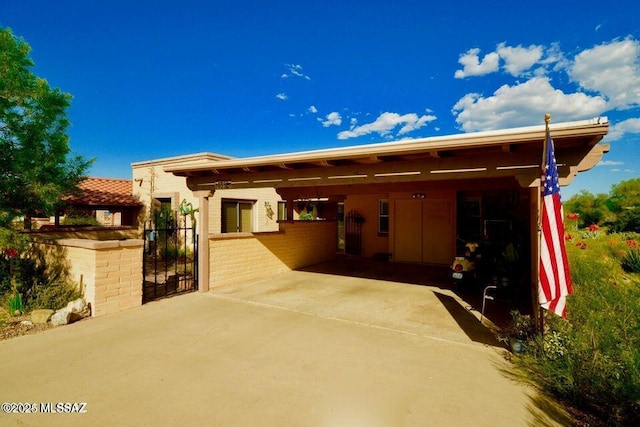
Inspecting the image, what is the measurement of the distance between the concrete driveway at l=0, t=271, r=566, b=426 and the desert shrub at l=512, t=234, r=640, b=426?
352 millimetres

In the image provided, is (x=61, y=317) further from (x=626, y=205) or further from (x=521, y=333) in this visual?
(x=626, y=205)

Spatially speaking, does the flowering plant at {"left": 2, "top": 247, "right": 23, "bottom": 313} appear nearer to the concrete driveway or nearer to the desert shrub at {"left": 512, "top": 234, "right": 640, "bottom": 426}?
the concrete driveway


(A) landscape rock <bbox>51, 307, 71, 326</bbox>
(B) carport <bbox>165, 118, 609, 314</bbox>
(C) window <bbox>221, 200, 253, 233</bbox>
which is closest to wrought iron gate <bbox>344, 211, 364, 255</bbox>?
(B) carport <bbox>165, 118, 609, 314</bbox>

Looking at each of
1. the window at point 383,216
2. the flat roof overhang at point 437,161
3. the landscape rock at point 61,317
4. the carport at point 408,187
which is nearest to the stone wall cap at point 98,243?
the landscape rock at point 61,317

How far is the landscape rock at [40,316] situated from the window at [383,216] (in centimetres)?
1124

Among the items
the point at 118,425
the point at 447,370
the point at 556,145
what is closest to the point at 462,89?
the point at 556,145

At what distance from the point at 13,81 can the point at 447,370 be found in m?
8.88

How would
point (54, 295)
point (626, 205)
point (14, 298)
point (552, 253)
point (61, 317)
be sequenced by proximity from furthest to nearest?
point (626, 205), point (54, 295), point (14, 298), point (61, 317), point (552, 253)

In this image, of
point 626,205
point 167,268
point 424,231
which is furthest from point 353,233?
point 626,205

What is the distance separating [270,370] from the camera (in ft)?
12.2

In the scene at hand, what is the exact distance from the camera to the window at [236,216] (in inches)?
513

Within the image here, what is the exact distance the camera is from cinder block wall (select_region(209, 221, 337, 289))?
802cm

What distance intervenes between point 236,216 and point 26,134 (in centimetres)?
795

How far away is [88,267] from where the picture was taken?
558cm
